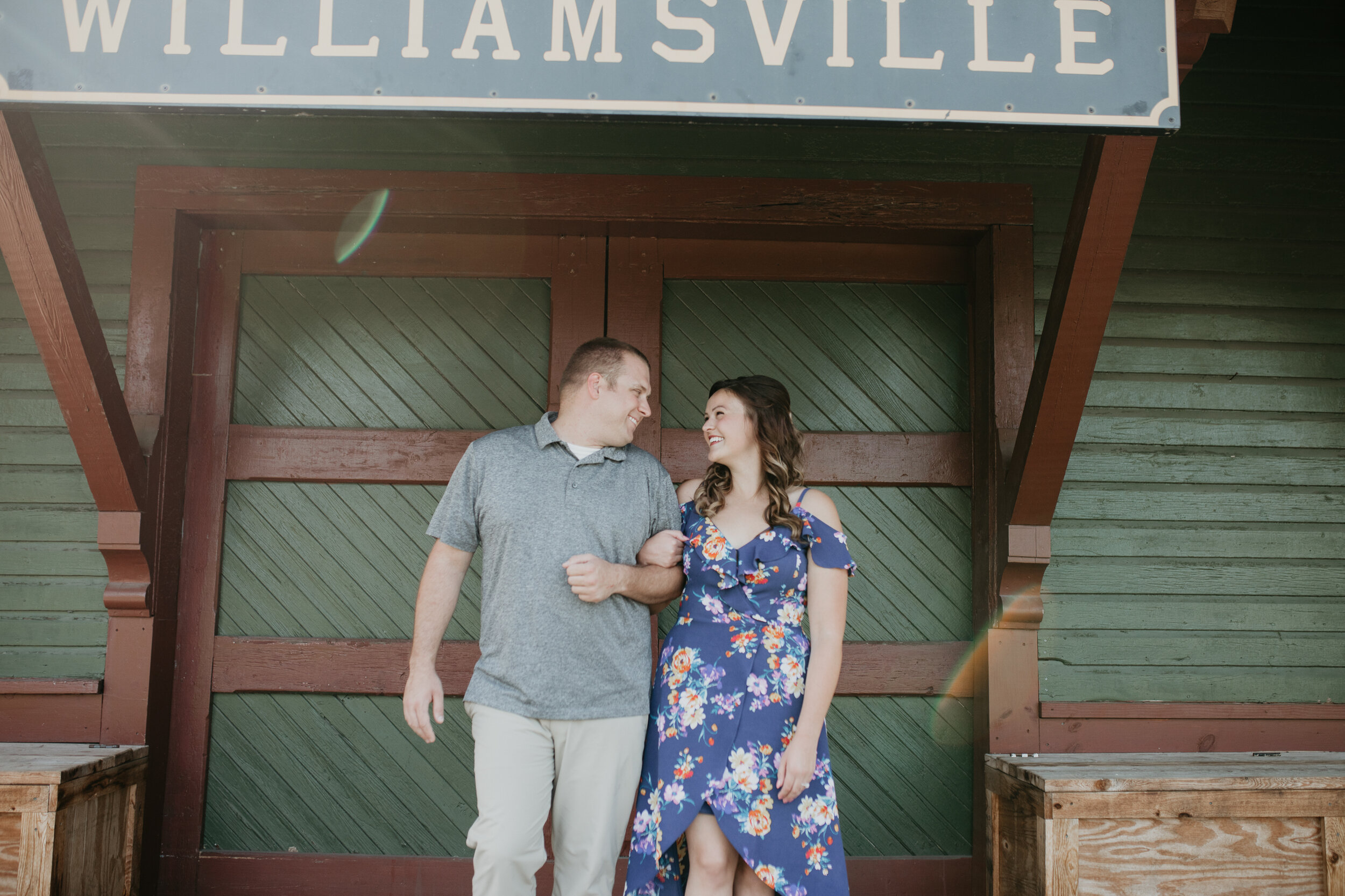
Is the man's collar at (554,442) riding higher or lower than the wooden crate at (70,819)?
higher

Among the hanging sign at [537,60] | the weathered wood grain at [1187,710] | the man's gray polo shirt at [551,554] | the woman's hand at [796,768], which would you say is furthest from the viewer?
the weathered wood grain at [1187,710]

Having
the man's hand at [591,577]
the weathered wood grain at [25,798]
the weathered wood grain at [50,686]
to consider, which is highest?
the man's hand at [591,577]

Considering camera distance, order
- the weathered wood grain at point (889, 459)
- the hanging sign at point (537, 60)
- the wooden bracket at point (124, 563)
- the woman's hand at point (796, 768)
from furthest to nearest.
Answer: the weathered wood grain at point (889, 459), the wooden bracket at point (124, 563), the woman's hand at point (796, 768), the hanging sign at point (537, 60)

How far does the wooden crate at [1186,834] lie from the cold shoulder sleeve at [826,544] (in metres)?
0.94

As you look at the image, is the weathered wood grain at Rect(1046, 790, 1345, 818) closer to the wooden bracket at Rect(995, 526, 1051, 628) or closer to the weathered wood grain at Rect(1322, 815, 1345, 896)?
the weathered wood grain at Rect(1322, 815, 1345, 896)

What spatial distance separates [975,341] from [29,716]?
140 inches

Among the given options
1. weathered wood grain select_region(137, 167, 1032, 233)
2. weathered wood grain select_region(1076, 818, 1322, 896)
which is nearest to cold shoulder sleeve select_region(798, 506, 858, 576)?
weathered wood grain select_region(1076, 818, 1322, 896)

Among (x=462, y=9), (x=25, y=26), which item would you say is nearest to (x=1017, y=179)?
(x=462, y=9)

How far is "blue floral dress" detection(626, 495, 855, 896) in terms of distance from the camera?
2.27m

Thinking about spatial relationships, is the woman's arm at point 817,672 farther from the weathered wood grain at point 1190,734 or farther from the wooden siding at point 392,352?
the wooden siding at point 392,352

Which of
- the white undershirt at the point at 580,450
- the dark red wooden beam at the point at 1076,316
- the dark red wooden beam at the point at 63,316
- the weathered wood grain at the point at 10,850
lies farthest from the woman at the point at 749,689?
the dark red wooden beam at the point at 63,316

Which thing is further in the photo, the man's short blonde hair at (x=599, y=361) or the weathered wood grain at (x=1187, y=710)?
the weathered wood grain at (x=1187, y=710)

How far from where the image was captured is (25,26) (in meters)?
1.91

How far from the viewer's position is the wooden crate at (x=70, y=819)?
8.31 feet
